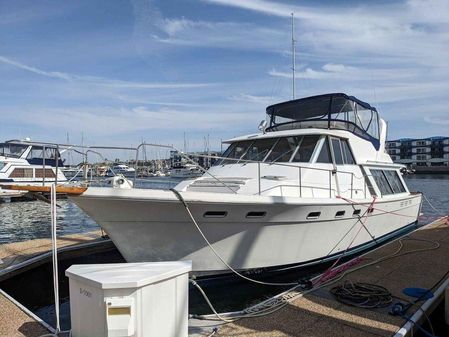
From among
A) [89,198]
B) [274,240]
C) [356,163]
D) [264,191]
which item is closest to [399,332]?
[274,240]

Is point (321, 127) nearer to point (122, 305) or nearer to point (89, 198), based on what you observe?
point (89, 198)

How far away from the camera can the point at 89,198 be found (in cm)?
554

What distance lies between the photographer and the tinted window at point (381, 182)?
9633 millimetres

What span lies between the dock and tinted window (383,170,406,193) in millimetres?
3251

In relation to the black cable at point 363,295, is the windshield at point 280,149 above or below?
above

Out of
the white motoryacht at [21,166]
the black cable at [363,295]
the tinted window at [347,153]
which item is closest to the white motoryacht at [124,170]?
the black cable at [363,295]

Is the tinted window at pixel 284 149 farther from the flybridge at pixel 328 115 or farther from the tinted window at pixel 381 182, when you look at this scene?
the tinted window at pixel 381 182

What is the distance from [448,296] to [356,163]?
4504 mm

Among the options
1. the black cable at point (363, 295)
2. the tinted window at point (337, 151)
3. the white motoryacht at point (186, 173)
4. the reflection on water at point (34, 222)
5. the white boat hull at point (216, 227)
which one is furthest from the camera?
the reflection on water at point (34, 222)

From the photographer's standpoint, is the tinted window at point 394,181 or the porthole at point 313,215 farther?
the tinted window at point 394,181

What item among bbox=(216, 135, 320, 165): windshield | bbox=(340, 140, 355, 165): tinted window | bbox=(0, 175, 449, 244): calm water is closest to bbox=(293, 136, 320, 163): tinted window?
bbox=(216, 135, 320, 165): windshield

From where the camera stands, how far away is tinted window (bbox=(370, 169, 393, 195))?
9633 mm

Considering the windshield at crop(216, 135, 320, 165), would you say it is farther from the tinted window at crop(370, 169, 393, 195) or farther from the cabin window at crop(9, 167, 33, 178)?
the cabin window at crop(9, 167, 33, 178)

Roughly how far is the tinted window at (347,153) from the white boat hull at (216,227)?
1.53m
